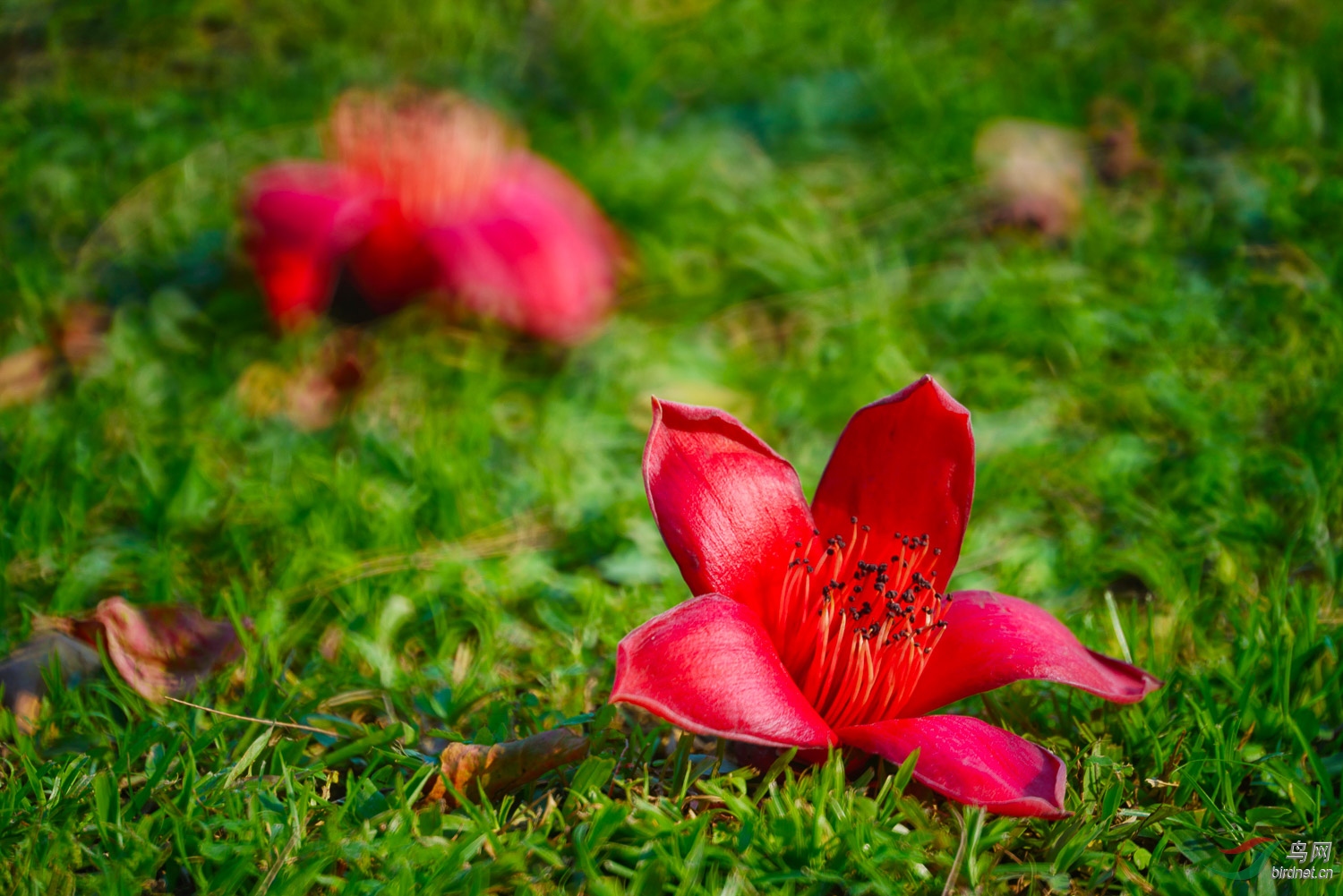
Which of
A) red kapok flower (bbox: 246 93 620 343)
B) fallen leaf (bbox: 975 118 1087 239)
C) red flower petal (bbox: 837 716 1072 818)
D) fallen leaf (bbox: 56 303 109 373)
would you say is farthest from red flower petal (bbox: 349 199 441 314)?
red flower petal (bbox: 837 716 1072 818)

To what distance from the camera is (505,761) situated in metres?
1.48

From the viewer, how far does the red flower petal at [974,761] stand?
125 cm

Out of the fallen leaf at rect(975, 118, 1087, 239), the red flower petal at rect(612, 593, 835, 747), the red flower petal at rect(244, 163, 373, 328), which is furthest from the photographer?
the fallen leaf at rect(975, 118, 1087, 239)

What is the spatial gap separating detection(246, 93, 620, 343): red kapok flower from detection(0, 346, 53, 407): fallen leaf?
56 cm

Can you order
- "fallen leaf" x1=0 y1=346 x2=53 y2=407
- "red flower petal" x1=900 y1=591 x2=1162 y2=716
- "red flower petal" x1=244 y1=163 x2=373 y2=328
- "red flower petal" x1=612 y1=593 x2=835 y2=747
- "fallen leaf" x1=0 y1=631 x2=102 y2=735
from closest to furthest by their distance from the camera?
"red flower petal" x1=612 y1=593 x2=835 y2=747
"red flower petal" x1=900 y1=591 x2=1162 y2=716
"fallen leaf" x1=0 y1=631 x2=102 y2=735
"fallen leaf" x1=0 y1=346 x2=53 y2=407
"red flower petal" x1=244 y1=163 x2=373 y2=328

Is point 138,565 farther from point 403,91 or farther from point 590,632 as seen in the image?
point 403,91

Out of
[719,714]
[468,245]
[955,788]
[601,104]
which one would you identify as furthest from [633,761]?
[601,104]

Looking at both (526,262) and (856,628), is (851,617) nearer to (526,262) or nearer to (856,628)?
(856,628)

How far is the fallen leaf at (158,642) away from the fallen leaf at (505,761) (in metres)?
0.48

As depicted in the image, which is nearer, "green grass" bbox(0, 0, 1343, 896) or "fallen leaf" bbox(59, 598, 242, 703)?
"green grass" bbox(0, 0, 1343, 896)

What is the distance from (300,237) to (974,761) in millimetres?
2051

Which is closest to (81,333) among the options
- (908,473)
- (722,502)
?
(722,502)

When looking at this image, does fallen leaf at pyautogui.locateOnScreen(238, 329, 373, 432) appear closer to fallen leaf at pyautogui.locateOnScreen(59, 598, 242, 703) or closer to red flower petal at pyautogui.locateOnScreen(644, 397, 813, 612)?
fallen leaf at pyautogui.locateOnScreen(59, 598, 242, 703)

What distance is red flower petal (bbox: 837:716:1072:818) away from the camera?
125 centimetres
